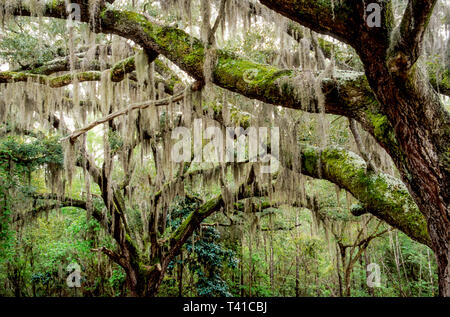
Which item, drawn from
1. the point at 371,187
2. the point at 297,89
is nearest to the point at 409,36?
the point at 297,89

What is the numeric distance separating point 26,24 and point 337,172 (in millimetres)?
5800

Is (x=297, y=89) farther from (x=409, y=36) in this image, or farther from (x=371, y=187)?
(x=371, y=187)

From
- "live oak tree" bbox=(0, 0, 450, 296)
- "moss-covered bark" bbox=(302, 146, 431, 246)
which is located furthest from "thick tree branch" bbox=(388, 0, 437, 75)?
"moss-covered bark" bbox=(302, 146, 431, 246)

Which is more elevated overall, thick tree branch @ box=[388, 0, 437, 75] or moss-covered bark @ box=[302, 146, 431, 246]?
thick tree branch @ box=[388, 0, 437, 75]

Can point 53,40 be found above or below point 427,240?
above

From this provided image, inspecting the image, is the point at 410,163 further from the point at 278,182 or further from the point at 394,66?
the point at 278,182

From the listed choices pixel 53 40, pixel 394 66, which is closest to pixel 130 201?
pixel 53 40

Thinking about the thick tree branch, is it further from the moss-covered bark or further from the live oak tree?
the moss-covered bark

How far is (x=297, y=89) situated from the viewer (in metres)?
2.93

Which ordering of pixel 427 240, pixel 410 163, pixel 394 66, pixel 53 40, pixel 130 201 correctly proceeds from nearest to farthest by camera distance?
pixel 394 66, pixel 410 163, pixel 427 240, pixel 53 40, pixel 130 201

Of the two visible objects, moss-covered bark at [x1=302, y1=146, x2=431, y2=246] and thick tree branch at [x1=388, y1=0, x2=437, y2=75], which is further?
moss-covered bark at [x1=302, y1=146, x2=431, y2=246]

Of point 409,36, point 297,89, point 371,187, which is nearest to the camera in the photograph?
point 409,36

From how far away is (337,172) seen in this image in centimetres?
407

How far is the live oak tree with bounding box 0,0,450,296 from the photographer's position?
82.0 inches
